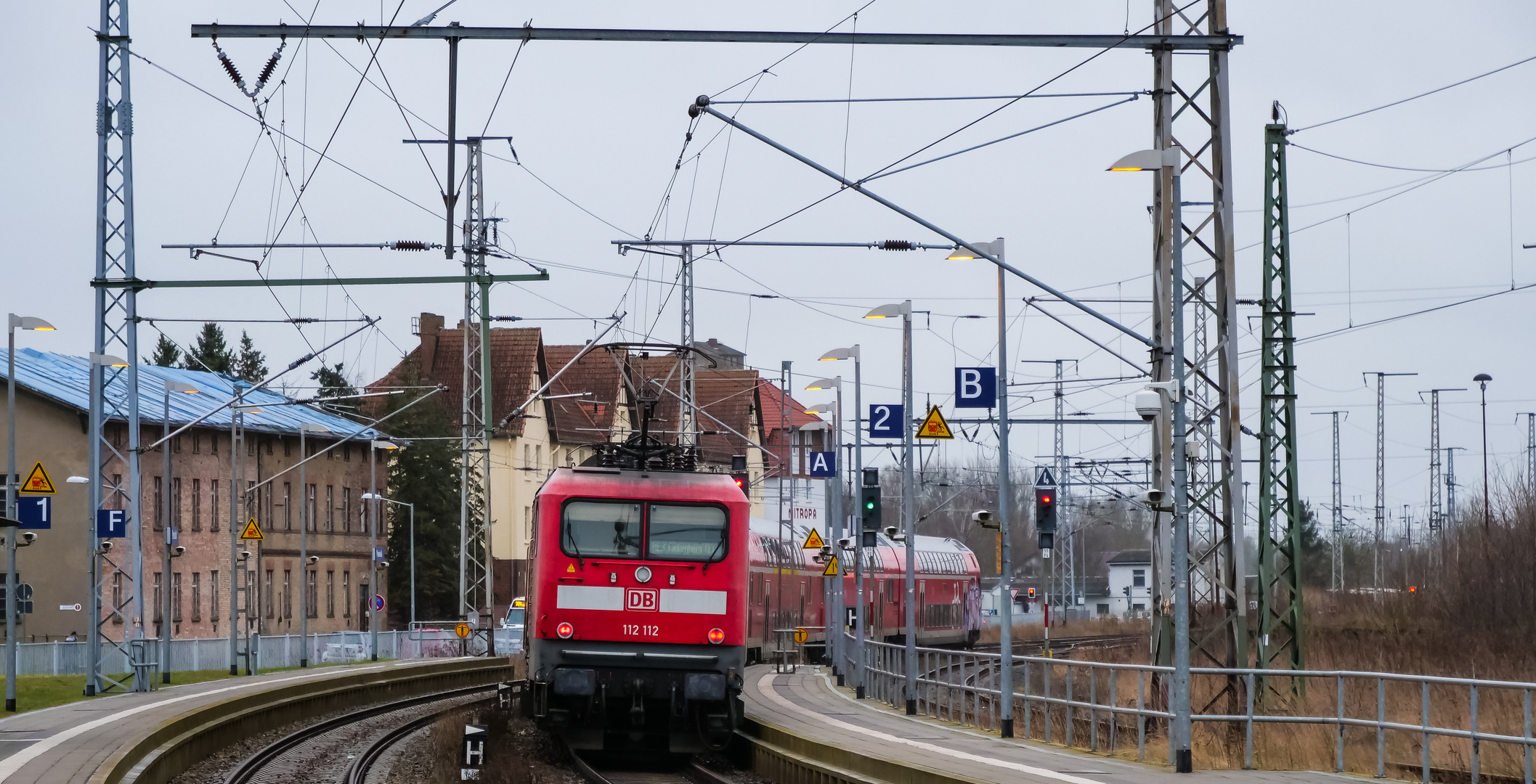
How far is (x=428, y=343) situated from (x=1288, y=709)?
209ft

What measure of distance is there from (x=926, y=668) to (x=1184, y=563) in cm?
1020

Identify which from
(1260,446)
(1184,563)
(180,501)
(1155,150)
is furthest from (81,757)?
(180,501)

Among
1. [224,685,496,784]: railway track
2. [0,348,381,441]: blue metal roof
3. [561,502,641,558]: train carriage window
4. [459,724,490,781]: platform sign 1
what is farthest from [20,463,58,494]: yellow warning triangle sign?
[0,348,381,441]: blue metal roof

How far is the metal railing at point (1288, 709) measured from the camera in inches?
589

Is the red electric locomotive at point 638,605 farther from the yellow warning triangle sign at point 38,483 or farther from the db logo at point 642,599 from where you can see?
the yellow warning triangle sign at point 38,483

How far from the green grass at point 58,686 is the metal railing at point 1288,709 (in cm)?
1228

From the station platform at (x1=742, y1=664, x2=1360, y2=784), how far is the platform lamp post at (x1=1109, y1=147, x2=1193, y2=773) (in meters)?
0.41

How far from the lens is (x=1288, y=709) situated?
2236 centimetres

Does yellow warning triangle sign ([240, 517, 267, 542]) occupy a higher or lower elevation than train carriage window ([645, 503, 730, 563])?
lower

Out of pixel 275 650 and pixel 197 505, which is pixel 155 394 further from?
pixel 275 650

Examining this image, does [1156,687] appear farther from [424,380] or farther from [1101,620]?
[424,380]

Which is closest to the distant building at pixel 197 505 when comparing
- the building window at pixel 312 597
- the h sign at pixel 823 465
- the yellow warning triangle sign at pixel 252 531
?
the building window at pixel 312 597

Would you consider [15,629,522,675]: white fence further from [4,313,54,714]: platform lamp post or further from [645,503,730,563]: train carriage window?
[645,503,730,563]: train carriage window

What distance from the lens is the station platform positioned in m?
15.2
